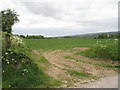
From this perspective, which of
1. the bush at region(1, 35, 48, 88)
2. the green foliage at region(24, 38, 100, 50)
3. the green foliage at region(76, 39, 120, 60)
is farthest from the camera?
the green foliage at region(24, 38, 100, 50)

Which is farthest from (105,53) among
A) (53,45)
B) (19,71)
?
(53,45)

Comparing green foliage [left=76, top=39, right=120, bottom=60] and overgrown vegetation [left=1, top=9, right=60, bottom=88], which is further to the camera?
green foliage [left=76, top=39, right=120, bottom=60]

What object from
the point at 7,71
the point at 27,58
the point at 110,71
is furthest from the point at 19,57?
the point at 110,71

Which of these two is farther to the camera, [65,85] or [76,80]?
[76,80]

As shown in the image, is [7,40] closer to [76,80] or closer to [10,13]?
[76,80]

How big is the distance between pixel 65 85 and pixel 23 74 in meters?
1.45

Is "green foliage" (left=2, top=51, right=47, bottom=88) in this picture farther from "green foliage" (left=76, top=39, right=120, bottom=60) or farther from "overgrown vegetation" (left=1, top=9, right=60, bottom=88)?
"green foliage" (left=76, top=39, right=120, bottom=60)

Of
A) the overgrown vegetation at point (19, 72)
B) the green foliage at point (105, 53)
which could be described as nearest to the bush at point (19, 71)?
the overgrown vegetation at point (19, 72)

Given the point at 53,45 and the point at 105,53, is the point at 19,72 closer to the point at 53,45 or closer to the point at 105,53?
the point at 105,53

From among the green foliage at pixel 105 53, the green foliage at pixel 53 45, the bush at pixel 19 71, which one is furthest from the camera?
the green foliage at pixel 53 45

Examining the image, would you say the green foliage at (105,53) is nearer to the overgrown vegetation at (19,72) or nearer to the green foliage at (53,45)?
the overgrown vegetation at (19,72)

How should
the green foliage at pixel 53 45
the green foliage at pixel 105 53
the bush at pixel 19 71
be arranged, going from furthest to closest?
the green foliage at pixel 53 45 < the green foliage at pixel 105 53 < the bush at pixel 19 71

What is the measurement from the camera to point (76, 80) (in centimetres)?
540

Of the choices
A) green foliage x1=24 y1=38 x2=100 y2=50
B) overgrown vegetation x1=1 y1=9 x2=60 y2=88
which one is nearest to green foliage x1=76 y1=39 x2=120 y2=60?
overgrown vegetation x1=1 y1=9 x2=60 y2=88
